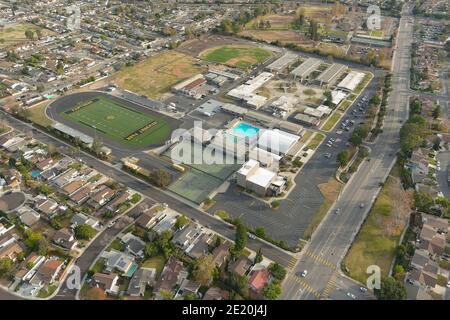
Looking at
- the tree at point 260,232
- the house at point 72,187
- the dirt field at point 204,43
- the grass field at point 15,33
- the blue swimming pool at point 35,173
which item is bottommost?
the tree at point 260,232

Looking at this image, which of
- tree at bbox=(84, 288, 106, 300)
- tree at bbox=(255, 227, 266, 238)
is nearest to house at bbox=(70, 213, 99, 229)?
tree at bbox=(84, 288, 106, 300)

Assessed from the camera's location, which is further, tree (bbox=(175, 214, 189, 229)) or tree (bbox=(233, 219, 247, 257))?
tree (bbox=(175, 214, 189, 229))

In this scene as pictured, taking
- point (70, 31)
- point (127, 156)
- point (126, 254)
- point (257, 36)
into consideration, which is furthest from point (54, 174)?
point (257, 36)

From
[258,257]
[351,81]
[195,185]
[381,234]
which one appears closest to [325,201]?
[381,234]

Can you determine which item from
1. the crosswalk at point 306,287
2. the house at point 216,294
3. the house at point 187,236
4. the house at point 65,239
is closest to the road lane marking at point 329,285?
the crosswalk at point 306,287

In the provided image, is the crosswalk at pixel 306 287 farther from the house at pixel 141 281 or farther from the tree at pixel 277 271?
the house at pixel 141 281

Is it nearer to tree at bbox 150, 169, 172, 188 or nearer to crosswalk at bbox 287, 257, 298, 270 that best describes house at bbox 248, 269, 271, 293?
crosswalk at bbox 287, 257, 298, 270
